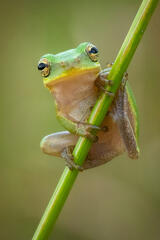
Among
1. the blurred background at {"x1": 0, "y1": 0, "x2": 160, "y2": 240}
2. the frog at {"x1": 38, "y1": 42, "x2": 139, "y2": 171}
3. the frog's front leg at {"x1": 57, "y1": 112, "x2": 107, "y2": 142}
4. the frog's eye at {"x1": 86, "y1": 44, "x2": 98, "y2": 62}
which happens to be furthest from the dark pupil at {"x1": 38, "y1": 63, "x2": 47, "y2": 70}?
the blurred background at {"x1": 0, "y1": 0, "x2": 160, "y2": 240}

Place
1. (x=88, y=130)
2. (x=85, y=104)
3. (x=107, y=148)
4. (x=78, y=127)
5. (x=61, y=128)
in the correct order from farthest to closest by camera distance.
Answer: (x=61, y=128) → (x=107, y=148) → (x=85, y=104) → (x=78, y=127) → (x=88, y=130)

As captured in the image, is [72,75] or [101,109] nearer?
[101,109]

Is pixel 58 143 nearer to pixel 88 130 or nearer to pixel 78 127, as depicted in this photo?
pixel 78 127

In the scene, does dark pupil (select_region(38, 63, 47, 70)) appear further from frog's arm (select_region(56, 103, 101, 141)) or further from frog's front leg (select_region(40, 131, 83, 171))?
frog's front leg (select_region(40, 131, 83, 171))

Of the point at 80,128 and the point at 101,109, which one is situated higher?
the point at 101,109

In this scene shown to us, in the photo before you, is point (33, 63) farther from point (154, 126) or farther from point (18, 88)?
point (154, 126)

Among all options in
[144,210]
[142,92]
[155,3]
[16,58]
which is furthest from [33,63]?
[155,3]

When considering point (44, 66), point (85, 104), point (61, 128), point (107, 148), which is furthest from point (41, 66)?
point (61, 128)

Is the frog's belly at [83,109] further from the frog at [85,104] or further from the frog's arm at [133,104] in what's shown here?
the frog's arm at [133,104]
